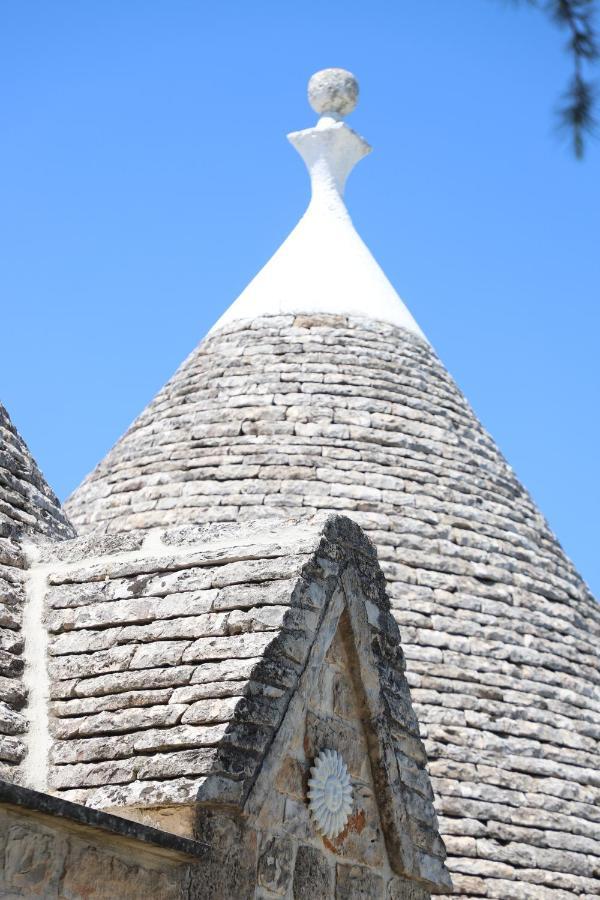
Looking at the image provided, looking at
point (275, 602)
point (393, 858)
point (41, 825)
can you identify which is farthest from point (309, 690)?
point (41, 825)

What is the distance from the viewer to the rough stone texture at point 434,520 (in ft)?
35.8

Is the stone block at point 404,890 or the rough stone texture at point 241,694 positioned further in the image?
the stone block at point 404,890

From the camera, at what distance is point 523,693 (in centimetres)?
1162

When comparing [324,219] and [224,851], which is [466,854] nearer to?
[224,851]

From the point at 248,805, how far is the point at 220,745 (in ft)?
0.70

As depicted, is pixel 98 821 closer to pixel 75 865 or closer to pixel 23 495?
pixel 75 865

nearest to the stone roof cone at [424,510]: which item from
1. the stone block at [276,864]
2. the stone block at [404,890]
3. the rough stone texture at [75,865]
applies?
the stone block at [404,890]

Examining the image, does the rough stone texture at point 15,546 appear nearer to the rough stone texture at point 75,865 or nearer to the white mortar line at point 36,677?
the white mortar line at point 36,677

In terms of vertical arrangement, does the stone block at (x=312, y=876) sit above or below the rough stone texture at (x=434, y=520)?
below

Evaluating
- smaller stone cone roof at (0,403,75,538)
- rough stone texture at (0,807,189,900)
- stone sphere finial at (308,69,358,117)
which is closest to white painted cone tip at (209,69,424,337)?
stone sphere finial at (308,69,358,117)

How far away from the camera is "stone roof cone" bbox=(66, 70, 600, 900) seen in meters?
10.9

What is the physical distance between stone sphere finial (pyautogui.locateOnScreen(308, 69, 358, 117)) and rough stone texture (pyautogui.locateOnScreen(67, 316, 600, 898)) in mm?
2631

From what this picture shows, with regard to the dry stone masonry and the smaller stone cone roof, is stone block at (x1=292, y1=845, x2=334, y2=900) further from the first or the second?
the smaller stone cone roof

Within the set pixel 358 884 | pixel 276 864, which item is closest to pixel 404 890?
pixel 358 884
